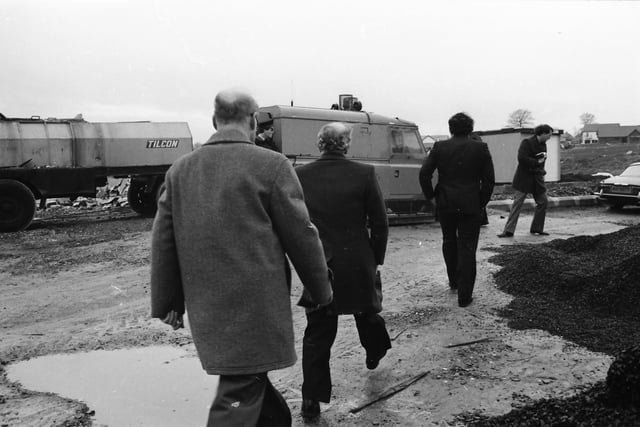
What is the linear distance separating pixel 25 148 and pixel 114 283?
6.90 meters

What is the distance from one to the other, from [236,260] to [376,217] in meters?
1.52

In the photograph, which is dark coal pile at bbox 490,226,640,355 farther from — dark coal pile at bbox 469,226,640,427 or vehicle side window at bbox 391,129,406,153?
vehicle side window at bbox 391,129,406,153

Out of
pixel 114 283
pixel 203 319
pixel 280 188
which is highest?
pixel 280 188

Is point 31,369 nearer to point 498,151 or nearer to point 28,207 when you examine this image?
point 28,207

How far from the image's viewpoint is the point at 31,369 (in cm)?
454

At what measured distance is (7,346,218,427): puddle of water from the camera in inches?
146

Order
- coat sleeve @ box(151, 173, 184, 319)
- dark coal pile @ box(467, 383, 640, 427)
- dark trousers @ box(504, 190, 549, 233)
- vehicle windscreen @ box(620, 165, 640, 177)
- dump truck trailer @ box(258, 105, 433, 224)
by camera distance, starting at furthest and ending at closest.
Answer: vehicle windscreen @ box(620, 165, 640, 177) → dump truck trailer @ box(258, 105, 433, 224) → dark trousers @ box(504, 190, 549, 233) → dark coal pile @ box(467, 383, 640, 427) → coat sleeve @ box(151, 173, 184, 319)

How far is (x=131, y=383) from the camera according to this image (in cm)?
421

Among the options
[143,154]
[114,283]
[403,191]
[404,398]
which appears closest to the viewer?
[404,398]

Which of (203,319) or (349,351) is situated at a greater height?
(203,319)

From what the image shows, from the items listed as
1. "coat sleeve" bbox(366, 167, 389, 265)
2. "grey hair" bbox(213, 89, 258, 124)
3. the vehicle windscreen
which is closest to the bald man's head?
"grey hair" bbox(213, 89, 258, 124)

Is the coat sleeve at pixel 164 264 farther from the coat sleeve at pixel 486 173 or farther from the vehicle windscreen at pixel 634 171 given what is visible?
the vehicle windscreen at pixel 634 171

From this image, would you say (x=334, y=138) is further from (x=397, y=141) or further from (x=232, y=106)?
(x=397, y=141)

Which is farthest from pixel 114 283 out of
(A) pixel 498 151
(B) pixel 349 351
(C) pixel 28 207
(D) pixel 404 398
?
(A) pixel 498 151
